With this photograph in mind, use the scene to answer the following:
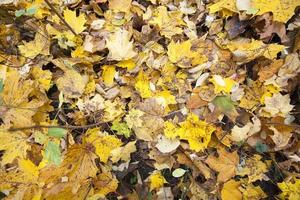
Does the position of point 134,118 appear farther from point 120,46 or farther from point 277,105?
point 277,105

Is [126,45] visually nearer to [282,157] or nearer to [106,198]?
[106,198]

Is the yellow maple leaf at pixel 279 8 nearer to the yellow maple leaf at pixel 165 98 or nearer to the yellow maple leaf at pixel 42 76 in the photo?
the yellow maple leaf at pixel 165 98

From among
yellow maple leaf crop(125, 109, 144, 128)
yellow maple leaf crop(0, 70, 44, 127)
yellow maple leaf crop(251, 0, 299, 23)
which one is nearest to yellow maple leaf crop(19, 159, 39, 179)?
yellow maple leaf crop(0, 70, 44, 127)

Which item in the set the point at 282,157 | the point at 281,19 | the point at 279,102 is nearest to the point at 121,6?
the point at 281,19

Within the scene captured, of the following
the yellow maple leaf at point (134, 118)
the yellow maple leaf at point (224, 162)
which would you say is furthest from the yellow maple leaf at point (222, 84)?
the yellow maple leaf at point (134, 118)

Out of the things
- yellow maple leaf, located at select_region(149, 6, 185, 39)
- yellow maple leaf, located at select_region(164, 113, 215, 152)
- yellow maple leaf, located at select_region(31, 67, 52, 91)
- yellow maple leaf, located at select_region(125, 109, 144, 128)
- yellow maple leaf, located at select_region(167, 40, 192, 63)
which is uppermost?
yellow maple leaf, located at select_region(149, 6, 185, 39)

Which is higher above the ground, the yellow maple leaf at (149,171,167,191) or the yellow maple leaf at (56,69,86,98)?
the yellow maple leaf at (56,69,86,98)

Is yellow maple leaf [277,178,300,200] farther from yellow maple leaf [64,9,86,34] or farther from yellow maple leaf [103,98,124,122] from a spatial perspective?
yellow maple leaf [64,9,86,34]
